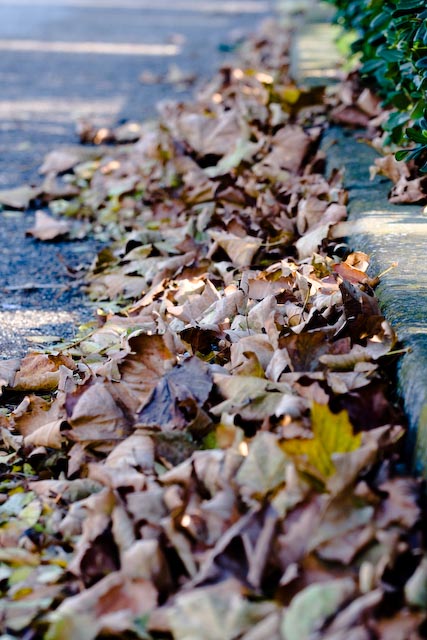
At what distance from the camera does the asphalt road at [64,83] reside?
2926 mm

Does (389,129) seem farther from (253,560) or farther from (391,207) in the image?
(253,560)

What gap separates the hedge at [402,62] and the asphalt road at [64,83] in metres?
1.20

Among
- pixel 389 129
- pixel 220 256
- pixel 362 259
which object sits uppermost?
pixel 389 129

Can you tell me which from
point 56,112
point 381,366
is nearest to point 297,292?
point 381,366

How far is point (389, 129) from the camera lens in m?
2.87

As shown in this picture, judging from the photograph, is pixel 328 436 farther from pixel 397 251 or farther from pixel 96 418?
pixel 397 251

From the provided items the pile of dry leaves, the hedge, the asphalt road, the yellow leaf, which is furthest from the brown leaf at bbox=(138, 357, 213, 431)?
the hedge

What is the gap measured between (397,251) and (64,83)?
5134 millimetres

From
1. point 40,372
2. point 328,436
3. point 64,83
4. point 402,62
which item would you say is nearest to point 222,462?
point 328,436

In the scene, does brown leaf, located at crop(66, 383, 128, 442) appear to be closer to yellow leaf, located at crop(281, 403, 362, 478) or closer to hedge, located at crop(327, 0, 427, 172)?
yellow leaf, located at crop(281, 403, 362, 478)

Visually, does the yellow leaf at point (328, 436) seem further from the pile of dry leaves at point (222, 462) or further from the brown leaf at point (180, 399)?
the brown leaf at point (180, 399)

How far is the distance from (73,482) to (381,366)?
67 centimetres

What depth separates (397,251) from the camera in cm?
226

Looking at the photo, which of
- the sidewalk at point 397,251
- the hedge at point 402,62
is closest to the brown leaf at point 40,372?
the sidewalk at point 397,251
